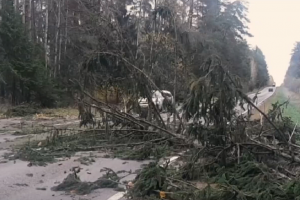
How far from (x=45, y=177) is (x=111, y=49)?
498cm

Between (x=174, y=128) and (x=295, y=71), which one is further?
(x=295, y=71)

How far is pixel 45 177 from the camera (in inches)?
299

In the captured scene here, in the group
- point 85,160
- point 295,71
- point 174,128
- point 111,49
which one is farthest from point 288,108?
point 295,71

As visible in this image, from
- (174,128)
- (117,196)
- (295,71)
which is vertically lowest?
(117,196)

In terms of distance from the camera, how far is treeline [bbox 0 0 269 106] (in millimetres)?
11172


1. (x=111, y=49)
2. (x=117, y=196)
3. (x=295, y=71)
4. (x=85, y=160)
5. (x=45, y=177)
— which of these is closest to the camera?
(x=117, y=196)

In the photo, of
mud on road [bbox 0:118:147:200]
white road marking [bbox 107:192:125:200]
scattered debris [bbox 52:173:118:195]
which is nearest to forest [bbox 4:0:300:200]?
scattered debris [bbox 52:173:118:195]

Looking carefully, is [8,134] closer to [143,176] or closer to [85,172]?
[85,172]

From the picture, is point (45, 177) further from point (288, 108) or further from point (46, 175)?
point (288, 108)

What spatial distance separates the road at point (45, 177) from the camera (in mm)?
6422

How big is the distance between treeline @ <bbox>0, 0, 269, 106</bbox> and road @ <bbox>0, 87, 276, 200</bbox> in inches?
87.7

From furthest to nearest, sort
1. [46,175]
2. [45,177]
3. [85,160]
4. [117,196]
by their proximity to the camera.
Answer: [85,160] < [46,175] < [45,177] < [117,196]

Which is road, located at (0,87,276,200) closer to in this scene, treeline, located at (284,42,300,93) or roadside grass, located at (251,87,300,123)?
roadside grass, located at (251,87,300,123)

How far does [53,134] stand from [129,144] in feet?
6.32
